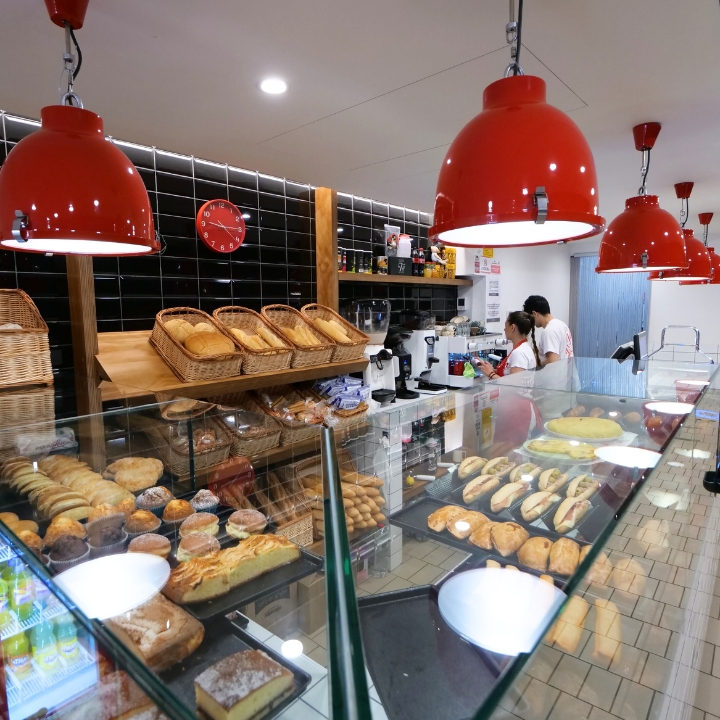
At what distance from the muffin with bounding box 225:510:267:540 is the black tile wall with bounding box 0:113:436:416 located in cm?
96

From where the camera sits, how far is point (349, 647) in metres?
0.50

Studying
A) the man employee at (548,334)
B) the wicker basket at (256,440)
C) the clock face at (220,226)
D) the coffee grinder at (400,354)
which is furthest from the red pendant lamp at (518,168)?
the man employee at (548,334)

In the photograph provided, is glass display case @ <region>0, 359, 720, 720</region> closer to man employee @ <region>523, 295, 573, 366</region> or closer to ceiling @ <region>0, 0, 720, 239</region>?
ceiling @ <region>0, 0, 720, 239</region>

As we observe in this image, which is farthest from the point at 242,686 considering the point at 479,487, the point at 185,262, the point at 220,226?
the point at 220,226

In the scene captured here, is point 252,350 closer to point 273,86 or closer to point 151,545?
point 273,86

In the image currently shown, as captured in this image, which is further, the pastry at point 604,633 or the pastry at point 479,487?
the pastry at point 479,487

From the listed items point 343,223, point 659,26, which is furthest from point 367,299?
point 659,26

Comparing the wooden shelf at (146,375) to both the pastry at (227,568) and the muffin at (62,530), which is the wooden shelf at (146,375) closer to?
the muffin at (62,530)

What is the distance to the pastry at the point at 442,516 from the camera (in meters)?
1.10

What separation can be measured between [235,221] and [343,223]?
1118 mm

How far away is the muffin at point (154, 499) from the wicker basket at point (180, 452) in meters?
0.15

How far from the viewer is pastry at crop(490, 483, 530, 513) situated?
1.20 meters

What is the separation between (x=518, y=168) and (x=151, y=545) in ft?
3.76

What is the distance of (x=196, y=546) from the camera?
3.66ft
